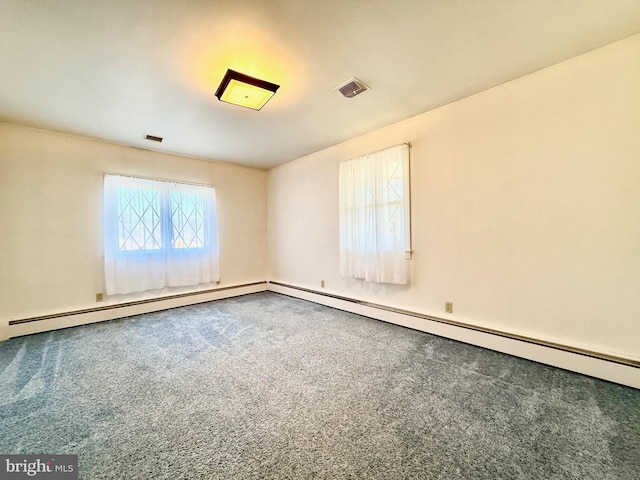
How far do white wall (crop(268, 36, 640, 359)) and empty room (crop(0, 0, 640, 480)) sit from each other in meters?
0.02

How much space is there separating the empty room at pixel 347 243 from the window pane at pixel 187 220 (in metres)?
0.19

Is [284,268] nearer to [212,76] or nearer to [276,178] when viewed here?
[276,178]

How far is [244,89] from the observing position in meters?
2.30

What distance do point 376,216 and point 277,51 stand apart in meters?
2.13

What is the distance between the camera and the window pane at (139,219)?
12.3 feet

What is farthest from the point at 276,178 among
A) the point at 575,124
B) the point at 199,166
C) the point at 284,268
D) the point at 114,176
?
the point at 575,124

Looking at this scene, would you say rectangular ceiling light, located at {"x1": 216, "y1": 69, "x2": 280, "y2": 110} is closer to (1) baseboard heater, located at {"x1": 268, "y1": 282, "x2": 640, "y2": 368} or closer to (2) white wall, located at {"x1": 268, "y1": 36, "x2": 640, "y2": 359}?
(2) white wall, located at {"x1": 268, "y1": 36, "x2": 640, "y2": 359}

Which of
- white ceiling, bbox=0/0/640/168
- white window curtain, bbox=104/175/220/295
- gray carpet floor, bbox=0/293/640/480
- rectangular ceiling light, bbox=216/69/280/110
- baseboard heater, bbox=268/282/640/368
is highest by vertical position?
white ceiling, bbox=0/0/640/168

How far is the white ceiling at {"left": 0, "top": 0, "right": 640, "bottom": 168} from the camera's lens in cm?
162

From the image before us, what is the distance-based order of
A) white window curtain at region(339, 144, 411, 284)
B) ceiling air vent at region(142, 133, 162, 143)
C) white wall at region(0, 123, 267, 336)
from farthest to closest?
ceiling air vent at region(142, 133, 162, 143) < white window curtain at region(339, 144, 411, 284) < white wall at region(0, 123, 267, 336)

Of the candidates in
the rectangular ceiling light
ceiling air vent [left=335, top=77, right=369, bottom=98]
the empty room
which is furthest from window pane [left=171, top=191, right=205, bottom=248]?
ceiling air vent [left=335, top=77, right=369, bottom=98]

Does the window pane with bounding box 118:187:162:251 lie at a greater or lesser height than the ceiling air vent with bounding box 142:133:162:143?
lesser

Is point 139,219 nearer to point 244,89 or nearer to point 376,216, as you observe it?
point 244,89

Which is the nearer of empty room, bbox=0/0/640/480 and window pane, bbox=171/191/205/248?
empty room, bbox=0/0/640/480
